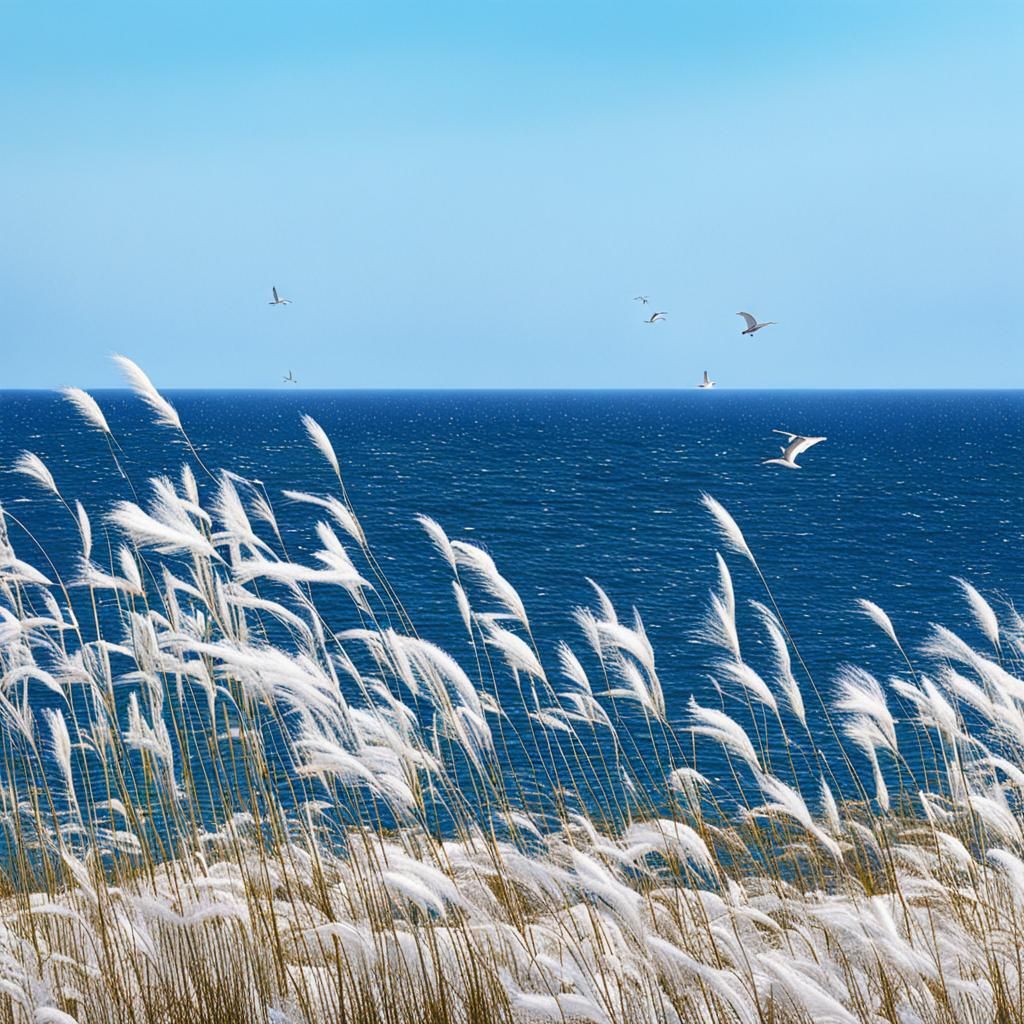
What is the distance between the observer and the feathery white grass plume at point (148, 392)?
3125 millimetres

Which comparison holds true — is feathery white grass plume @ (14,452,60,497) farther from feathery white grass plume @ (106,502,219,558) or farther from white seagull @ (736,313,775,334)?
white seagull @ (736,313,775,334)

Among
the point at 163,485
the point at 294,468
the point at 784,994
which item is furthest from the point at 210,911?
the point at 294,468

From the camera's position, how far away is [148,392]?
312 cm

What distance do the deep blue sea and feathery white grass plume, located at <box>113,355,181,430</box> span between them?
565 mm

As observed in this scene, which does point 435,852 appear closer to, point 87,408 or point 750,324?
point 87,408

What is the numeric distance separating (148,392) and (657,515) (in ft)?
142

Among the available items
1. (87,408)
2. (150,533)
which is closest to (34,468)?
(87,408)

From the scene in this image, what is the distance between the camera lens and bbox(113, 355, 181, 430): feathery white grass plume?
3125 mm

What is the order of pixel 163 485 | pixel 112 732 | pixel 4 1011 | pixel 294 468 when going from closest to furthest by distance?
1. pixel 4 1011
2. pixel 163 485
3. pixel 112 732
4. pixel 294 468

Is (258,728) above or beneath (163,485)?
beneath

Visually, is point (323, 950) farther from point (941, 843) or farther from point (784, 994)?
point (941, 843)

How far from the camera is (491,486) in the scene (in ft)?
178

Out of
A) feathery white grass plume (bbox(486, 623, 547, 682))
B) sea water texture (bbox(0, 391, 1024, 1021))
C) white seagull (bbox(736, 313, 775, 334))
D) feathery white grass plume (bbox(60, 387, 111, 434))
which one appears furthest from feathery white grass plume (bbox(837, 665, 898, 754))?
white seagull (bbox(736, 313, 775, 334))

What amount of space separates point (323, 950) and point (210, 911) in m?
0.58
